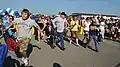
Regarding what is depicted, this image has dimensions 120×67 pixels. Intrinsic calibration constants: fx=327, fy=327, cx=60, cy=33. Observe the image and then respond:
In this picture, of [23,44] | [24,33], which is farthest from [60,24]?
[23,44]

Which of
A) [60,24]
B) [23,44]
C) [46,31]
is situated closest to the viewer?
[23,44]

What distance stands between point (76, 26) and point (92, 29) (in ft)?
8.05

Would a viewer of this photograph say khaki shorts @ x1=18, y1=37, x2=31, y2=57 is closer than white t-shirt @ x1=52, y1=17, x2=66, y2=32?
Yes

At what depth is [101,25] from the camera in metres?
21.5

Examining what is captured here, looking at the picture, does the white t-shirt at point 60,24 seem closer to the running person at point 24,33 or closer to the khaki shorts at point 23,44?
the running person at point 24,33

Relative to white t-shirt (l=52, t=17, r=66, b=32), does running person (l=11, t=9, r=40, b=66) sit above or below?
above

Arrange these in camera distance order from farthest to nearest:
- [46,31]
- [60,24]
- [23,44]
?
[46,31], [60,24], [23,44]

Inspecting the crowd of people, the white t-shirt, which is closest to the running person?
the crowd of people

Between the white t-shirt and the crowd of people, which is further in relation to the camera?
the white t-shirt

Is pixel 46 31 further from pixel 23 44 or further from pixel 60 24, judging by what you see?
pixel 23 44

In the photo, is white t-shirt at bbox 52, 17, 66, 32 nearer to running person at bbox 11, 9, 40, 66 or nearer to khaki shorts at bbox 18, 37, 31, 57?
running person at bbox 11, 9, 40, 66

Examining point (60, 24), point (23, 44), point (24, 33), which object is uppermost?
point (24, 33)

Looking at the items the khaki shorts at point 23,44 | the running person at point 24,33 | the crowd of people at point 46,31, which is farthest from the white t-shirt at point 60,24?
the khaki shorts at point 23,44

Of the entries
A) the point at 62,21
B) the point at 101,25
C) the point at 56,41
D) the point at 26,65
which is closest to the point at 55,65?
the point at 26,65
